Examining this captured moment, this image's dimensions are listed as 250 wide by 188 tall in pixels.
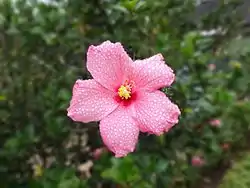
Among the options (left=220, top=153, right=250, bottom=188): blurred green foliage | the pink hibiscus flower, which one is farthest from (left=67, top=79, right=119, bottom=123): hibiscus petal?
(left=220, top=153, right=250, bottom=188): blurred green foliage

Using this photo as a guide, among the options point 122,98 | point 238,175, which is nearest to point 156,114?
point 122,98

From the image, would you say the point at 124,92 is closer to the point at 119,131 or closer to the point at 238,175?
the point at 119,131

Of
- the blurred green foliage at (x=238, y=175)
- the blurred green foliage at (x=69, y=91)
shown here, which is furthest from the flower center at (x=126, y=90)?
the blurred green foliage at (x=238, y=175)

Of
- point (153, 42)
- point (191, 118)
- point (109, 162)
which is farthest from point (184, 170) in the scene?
point (153, 42)

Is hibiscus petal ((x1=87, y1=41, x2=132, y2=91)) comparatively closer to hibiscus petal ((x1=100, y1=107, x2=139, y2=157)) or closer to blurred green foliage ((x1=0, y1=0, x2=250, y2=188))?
hibiscus petal ((x1=100, y1=107, x2=139, y2=157))

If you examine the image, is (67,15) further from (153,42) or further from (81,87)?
(81,87)

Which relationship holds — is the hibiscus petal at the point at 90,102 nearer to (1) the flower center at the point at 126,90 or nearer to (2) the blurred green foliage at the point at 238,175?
(1) the flower center at the point at 126,90
